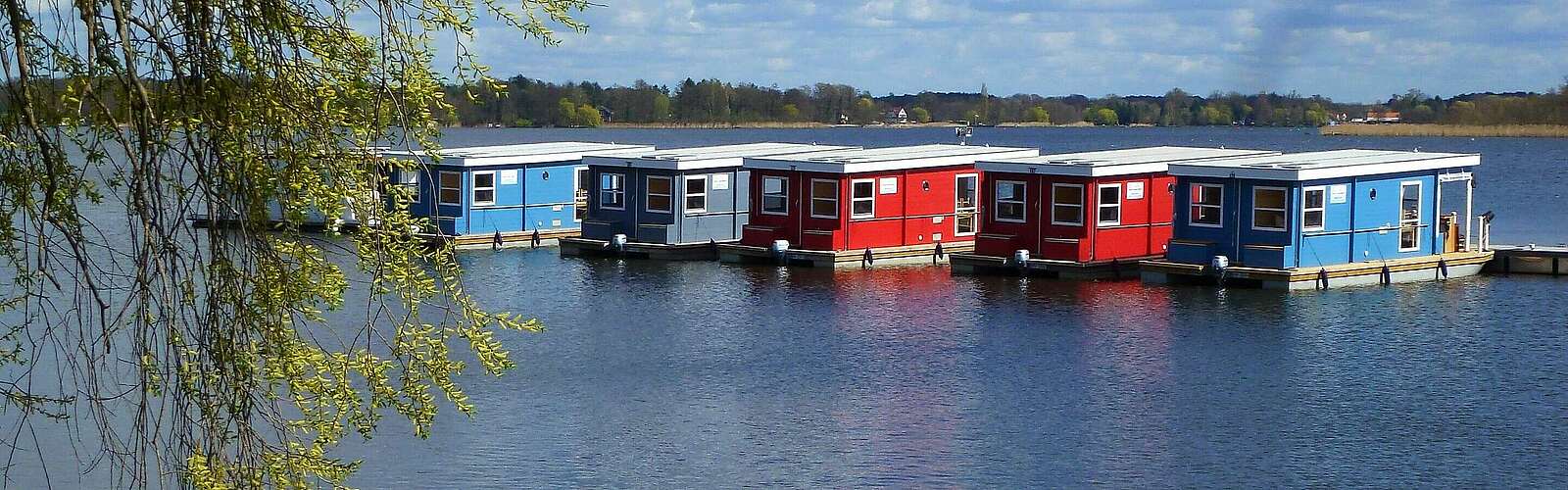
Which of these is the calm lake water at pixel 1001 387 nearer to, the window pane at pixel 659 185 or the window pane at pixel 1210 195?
the window pane at pixel 1210 195

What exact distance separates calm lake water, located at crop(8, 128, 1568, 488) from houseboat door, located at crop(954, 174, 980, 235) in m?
3.36

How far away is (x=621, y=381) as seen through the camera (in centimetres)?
2384

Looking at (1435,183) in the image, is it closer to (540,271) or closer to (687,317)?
(687,317)

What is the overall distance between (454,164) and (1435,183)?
2065 centimetres

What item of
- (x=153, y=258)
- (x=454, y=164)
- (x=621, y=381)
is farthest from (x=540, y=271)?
(x=153, y=258)

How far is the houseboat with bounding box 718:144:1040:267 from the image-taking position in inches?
1442

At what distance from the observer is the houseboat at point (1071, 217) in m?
34.3

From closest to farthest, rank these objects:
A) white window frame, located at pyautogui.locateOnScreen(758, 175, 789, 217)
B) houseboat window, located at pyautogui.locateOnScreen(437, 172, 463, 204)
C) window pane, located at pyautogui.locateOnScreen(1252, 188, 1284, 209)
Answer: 1. window pane, located at pyautogui.locateOnScreen(1252, 188, 1284, 209)
2. white window frame, located at pyautogui.locateOnScreen(758, 175, 789, 217)
3. houseboat window, located at pyautogui.locateOnScreen(437, 172, 463, 204)

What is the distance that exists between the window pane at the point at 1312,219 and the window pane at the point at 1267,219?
0.41 metres

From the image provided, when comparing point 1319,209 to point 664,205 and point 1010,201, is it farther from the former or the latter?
point 664,205

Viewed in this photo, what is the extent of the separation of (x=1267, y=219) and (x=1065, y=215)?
3.99 metres

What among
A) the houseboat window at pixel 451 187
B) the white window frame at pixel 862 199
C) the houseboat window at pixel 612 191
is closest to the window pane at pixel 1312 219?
the white window frame at pixel 862 199

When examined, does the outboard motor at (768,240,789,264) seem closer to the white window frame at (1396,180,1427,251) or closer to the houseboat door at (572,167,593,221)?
the houseboat door at (572,167,593,221)

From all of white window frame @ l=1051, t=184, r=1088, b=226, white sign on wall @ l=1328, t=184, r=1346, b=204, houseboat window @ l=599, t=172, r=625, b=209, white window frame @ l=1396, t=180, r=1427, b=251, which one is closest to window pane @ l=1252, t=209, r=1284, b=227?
white sign on wall @ l=1328, t=184, r=1346, b=204
